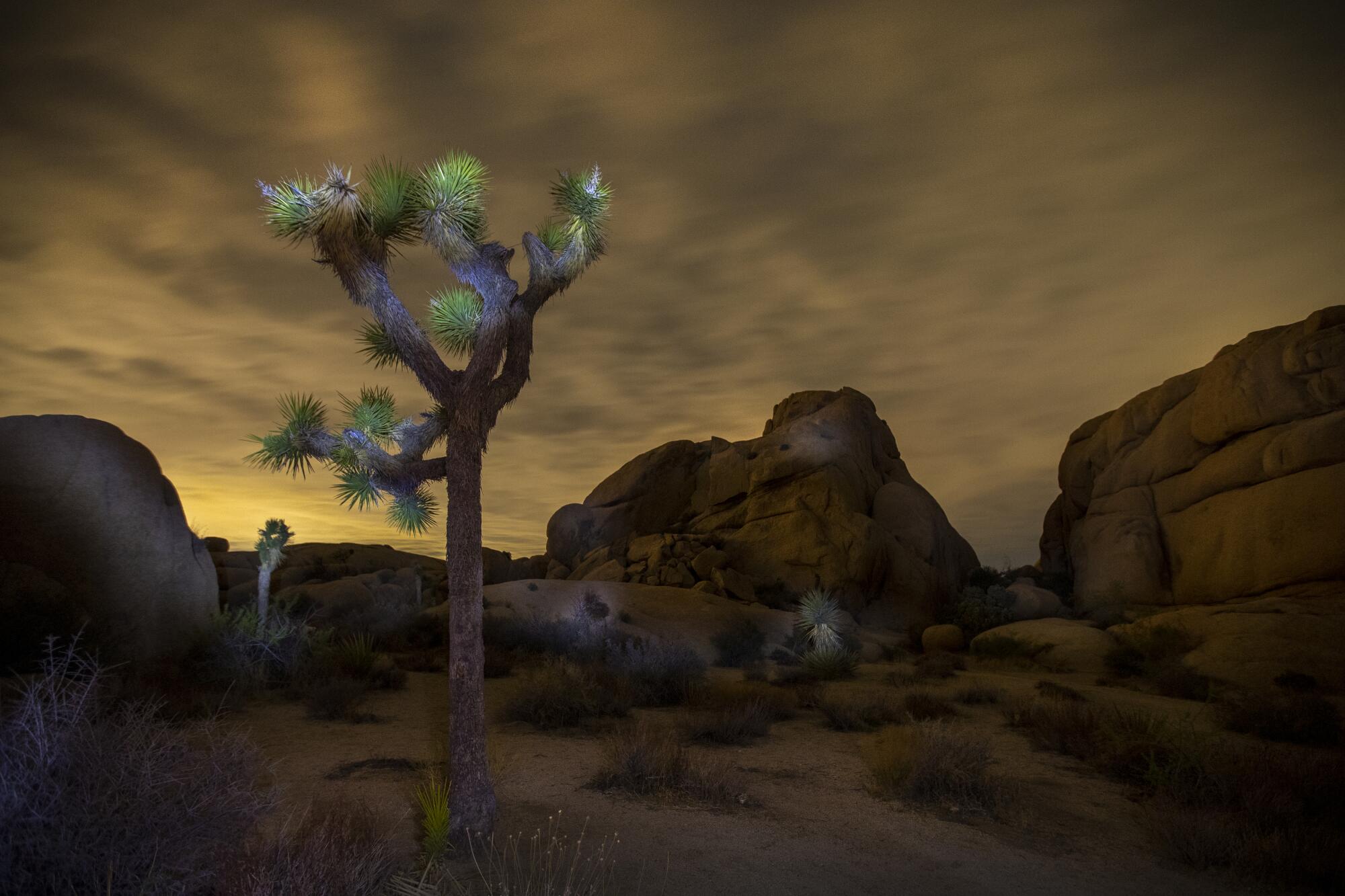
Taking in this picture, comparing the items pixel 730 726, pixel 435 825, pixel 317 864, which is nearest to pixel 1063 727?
pixel 730 726

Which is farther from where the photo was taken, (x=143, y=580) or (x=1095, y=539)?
(x=1095, y=539)

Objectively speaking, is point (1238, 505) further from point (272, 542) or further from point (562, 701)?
point (272, 542)

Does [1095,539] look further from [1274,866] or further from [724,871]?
[724,871]

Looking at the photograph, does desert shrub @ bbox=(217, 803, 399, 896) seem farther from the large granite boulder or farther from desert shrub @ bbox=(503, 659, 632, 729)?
the large granite boulder

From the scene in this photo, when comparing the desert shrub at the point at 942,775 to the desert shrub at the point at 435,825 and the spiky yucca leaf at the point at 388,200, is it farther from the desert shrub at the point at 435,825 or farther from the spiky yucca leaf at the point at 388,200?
the spiky yucca leaf at the point at 388,200

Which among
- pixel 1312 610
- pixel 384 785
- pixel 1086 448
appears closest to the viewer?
pixel 384 785

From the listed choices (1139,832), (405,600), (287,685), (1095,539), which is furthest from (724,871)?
(1095,539)

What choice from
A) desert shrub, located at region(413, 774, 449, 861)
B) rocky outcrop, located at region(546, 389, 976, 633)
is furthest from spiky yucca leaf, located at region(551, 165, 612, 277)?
rocky outcrop, located at region(546, 389, 976, 633)

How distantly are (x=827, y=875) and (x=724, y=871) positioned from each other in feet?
2.74

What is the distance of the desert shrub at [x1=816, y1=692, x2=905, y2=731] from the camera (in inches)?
468

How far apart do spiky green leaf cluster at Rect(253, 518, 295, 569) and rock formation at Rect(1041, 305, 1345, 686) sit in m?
20.7

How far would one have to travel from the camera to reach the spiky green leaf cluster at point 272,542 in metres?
14.8

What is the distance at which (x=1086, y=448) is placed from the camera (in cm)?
3681

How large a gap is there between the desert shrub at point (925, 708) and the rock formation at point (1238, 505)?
8.37 metres
